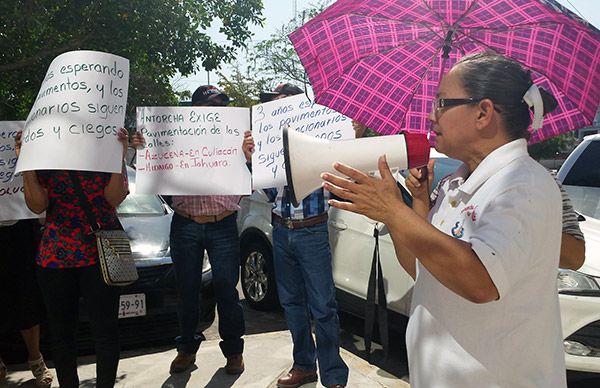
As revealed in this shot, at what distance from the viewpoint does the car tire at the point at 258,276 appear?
19.5 feet

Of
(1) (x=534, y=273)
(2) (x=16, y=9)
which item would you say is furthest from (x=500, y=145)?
(2) (x=16, y=9)

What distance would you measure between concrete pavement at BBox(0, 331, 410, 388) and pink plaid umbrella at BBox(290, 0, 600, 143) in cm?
226

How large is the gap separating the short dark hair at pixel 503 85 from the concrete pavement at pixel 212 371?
2.74 meters

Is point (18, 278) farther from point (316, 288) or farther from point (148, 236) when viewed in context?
point (316, 288)

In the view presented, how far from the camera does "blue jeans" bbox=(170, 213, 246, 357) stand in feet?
12.4

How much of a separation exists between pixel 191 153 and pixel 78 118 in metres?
0.93

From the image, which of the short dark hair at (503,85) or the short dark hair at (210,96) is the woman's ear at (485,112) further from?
the short dark hair at (210,96)

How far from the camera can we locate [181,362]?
12.8 feet

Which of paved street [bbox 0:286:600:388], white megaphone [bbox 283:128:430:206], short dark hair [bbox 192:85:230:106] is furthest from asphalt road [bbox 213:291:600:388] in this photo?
white megaphone [bbox 283:128:430:206]

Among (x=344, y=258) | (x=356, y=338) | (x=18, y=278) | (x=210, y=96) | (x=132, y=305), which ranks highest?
(x=210, y=96)

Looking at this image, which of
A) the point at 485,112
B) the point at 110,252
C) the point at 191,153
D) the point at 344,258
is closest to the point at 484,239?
the point at 485,112

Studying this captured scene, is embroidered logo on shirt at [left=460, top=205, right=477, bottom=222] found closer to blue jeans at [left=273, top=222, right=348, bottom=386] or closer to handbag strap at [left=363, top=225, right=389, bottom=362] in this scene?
handbag strap at [left=363, top=225, right=389, bottom=362]

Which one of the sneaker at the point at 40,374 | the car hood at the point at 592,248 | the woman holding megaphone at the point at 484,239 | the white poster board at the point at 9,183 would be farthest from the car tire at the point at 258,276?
the woman holding megaphone at the point at 484,239

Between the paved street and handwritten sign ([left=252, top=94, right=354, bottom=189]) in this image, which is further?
the paved street
